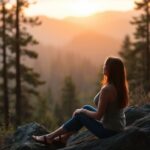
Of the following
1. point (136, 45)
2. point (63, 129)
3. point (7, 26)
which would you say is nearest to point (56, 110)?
point (136, 45)

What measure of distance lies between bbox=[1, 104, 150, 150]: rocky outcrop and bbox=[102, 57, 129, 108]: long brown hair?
58cm

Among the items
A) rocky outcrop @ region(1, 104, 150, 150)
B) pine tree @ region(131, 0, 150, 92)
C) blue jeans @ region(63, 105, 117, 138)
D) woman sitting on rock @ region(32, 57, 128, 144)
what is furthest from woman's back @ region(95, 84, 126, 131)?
pine tree @ region(131, 0, 150, 92)

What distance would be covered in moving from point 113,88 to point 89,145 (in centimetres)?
116

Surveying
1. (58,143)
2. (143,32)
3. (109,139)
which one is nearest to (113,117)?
(109,139)

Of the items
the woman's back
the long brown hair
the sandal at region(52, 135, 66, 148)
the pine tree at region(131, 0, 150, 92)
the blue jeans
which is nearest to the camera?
the long brown hair

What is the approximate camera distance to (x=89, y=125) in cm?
946

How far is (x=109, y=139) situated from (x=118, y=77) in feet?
3.82

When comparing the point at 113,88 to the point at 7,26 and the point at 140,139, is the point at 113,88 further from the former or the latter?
the point at 7,26

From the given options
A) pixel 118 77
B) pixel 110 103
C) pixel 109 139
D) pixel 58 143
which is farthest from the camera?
pixel 58 143

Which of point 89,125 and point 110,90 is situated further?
point 89,125

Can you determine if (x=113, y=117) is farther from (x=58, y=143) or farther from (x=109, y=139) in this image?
(x=58, y=143)

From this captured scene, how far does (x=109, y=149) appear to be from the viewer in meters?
8.55

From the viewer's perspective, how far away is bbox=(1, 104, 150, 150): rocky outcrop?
28.1 ft

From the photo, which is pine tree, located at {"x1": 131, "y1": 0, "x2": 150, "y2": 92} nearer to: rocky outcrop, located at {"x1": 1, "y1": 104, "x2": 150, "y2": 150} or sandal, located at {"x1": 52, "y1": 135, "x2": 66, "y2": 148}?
rocky outcrop, located at {"x1": 1, "y1": 104, "x2": 150, "y2": 150}
